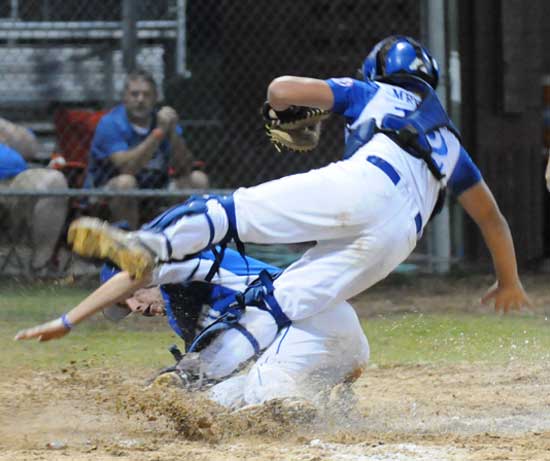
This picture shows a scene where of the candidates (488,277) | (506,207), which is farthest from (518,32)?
(488,277)

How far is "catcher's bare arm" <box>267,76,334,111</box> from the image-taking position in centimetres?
448

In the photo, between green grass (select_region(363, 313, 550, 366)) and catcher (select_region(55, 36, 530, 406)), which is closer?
catcher (select_region(55, 36, 530, 406))

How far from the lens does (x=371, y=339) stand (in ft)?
24.0

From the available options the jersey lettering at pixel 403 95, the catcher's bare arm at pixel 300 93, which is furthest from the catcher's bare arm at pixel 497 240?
the catcher's bare arm at pixel 300 93

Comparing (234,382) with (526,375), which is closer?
(234,382)

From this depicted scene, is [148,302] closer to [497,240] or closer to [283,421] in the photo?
[283,421]

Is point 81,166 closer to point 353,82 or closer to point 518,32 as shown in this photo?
point 518,32

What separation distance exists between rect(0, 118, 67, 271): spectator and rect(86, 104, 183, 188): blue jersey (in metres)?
0.27

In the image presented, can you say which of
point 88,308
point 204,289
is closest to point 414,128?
point 204,289

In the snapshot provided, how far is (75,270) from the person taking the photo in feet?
29.0

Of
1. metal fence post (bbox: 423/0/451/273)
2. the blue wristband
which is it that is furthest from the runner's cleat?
metal fence post (bbox: 423/0/451/273)

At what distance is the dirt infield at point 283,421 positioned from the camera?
415 centimetres

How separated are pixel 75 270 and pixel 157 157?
3.37 ft

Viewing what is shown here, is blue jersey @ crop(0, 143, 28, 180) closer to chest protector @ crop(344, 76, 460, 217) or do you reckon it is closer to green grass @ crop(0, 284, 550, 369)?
green grass @ crop(0, 284, 550, 369)
